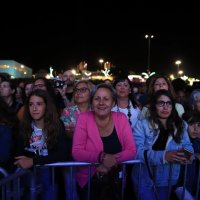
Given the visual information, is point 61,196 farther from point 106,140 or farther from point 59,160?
point 106,140

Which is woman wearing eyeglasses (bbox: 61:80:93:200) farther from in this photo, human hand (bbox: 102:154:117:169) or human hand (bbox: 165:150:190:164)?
human hand (bbox: 165:150:190:164)

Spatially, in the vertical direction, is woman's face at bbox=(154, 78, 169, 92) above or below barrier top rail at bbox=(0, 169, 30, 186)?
above

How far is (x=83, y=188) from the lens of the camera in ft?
13.2

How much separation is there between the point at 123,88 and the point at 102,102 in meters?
1.99

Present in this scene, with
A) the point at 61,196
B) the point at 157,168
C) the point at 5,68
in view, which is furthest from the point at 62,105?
the point at 5,68

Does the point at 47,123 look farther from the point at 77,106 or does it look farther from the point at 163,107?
the point at 163,107

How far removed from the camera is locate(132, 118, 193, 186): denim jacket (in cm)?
400

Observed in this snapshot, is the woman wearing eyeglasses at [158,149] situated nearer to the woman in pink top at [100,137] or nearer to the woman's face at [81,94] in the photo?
the woman in pink top at [100,137]

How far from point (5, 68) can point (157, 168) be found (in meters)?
72.9

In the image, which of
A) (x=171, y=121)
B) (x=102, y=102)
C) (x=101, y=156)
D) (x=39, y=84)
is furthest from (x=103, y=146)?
(x=39, y=84)

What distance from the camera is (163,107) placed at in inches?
174

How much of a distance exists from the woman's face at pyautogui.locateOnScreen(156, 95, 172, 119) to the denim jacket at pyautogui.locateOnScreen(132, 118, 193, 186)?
7.4 inches

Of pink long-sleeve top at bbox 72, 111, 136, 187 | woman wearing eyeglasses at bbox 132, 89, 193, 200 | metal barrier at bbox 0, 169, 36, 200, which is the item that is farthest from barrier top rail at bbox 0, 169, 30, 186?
woman wearing eyeglasses at bbox 132, 89, 193, 200

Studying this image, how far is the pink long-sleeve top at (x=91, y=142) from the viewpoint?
3.89 m
